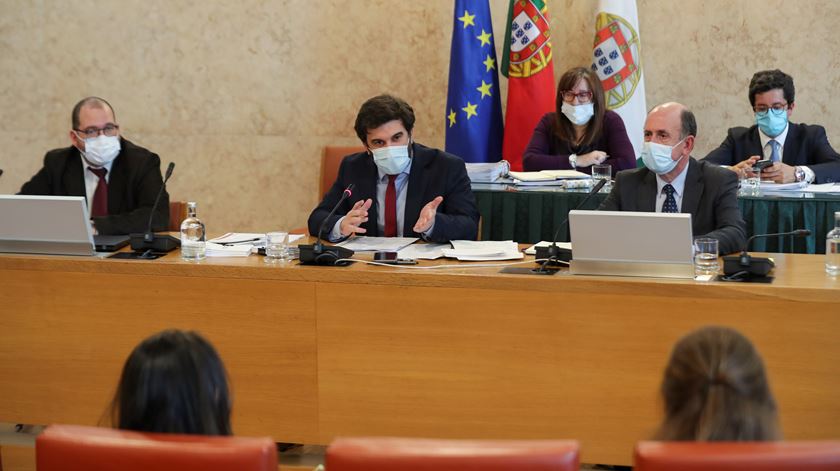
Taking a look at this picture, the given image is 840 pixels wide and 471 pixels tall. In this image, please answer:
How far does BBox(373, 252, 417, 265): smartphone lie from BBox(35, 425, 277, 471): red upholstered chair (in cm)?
179

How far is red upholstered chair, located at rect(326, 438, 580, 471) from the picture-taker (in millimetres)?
1513

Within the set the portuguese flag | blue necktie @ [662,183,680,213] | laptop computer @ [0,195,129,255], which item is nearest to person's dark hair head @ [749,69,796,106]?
the portuguese flag

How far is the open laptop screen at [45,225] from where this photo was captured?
3502 millimetres

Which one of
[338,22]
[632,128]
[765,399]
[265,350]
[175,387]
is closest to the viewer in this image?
[765,399]

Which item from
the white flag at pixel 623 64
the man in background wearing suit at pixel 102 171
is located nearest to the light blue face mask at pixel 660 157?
the man in background wearing suit at pixel 102 171

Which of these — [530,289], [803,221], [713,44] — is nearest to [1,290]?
[530,289]

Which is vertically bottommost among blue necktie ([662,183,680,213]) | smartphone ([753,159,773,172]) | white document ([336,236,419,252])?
white document ([336,236,419,252])

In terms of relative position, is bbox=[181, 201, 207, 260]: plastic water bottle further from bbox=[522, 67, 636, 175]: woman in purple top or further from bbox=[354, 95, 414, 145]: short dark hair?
bbox=[522, 67, 636, 175]: woman in purple top

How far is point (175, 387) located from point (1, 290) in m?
2.05

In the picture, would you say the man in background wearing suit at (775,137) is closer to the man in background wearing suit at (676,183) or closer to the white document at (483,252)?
the man in background wearing suit at (676,183)

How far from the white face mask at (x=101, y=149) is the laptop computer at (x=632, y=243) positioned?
2195 mm

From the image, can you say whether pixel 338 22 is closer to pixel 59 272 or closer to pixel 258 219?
pixel 258 219

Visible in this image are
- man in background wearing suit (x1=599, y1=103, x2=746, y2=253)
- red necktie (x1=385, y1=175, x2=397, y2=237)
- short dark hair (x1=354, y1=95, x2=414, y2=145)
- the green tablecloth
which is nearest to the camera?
man in background wearing suit (x1=599, y1=103, x2=746, y2=253)

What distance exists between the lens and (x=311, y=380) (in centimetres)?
327
